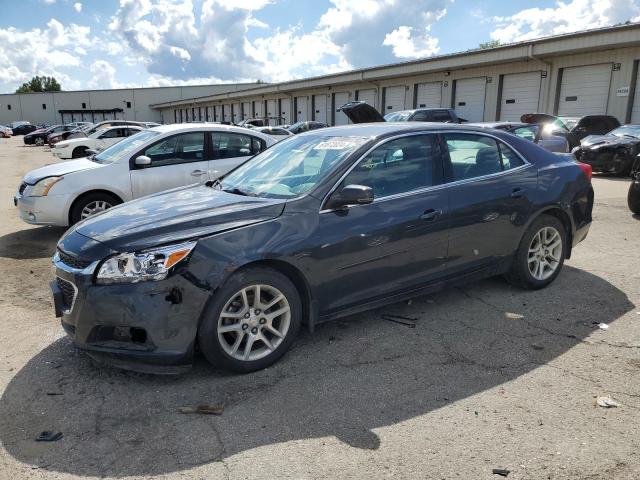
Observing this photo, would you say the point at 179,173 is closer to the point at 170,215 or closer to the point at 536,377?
the point at 170,215

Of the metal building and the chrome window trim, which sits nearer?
the chrome window trim

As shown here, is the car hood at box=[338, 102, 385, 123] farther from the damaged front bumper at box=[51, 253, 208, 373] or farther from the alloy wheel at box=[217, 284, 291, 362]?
the damaged front bumper at box=[51, 253, 208, 373]

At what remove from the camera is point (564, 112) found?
2195 centimetres

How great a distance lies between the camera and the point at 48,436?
2.92 meters

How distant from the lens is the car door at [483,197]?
4426 millimetres

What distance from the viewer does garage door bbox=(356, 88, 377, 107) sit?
32716 millimetres

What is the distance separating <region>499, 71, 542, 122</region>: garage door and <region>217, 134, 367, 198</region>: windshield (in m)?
21.3

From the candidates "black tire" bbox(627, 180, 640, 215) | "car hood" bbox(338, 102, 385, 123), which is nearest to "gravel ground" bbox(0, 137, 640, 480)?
"black tire" bbox(627, 180, 640, 215)

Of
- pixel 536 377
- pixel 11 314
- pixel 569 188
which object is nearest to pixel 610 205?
pixel 569 188

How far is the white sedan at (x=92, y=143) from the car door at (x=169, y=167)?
1265 cm

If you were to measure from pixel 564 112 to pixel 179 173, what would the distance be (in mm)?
19331

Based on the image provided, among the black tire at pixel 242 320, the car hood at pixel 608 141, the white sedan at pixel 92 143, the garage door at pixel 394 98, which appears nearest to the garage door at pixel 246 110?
the garage door at pixel 394 98

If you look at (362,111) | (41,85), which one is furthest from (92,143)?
(41,85)

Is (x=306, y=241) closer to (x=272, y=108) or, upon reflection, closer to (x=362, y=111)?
(x=362, y=111)
